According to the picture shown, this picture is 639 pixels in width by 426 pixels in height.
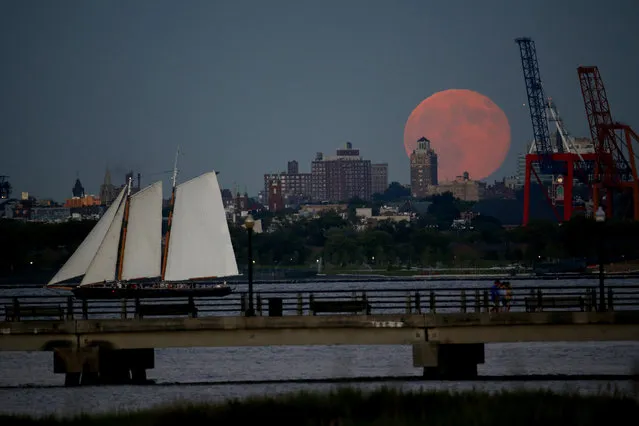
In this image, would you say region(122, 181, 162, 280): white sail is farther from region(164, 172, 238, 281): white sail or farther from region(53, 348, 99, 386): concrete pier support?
region(53, 348, 99, 386): concrete pier support

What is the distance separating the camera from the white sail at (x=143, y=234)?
121 m

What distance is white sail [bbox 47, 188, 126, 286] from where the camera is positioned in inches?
3781

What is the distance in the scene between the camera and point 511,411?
37.5 meters

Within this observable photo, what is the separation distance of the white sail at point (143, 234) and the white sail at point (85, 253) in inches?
392

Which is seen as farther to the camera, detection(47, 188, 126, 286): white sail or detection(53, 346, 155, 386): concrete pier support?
detection(47, 188, 126, 286): white sail

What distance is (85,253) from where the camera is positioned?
101375 mm

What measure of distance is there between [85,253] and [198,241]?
22101 millimetres

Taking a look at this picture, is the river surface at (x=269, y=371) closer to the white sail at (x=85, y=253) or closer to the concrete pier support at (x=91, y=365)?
the concrete pier support at (x=91, y=365)

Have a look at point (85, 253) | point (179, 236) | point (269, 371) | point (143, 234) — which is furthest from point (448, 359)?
point (143, 234)

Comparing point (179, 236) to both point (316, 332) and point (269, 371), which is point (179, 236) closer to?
point (269, 371)

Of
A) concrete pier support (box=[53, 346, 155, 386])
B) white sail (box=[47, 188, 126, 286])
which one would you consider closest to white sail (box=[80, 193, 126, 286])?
white sail (box=[47, 188, 126, 286])

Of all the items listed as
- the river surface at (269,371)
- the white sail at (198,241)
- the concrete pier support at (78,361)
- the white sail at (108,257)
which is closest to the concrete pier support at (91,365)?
the concrete pier support at (78,361)

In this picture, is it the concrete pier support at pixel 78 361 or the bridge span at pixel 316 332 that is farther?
the concrete pier support at pixel 78 361

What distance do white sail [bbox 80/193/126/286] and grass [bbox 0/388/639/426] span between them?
240ft
